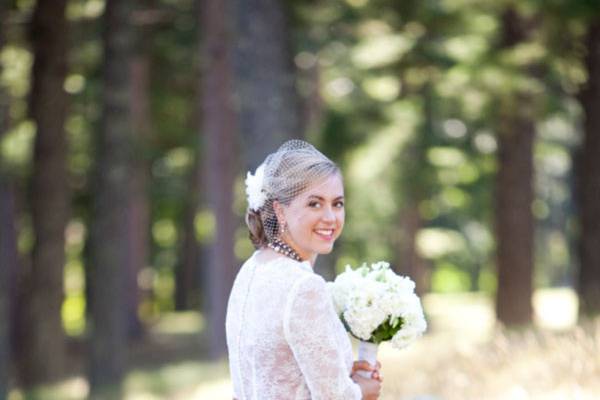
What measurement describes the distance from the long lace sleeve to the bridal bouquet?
0.43 meters

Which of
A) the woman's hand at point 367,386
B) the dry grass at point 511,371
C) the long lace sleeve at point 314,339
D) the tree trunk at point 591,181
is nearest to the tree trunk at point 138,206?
the tree trunk at point 591,181

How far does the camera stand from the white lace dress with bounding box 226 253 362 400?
3.91 m

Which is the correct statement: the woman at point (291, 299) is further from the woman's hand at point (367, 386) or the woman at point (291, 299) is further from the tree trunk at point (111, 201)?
the tree trunk at point (111, 201)

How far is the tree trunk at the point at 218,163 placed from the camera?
23.0 metres

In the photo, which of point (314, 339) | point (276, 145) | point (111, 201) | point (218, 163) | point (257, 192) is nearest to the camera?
point (314, 339)

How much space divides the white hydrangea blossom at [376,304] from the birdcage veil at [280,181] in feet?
1.43

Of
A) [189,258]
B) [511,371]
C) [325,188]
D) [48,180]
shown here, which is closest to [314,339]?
[325,188]

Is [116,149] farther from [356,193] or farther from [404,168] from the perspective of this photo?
[356,193]

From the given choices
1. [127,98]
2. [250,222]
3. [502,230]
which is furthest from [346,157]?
[250,222]

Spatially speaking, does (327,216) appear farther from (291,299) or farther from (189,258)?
(189,258)

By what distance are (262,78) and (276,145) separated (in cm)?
78

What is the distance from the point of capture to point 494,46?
19406 mm

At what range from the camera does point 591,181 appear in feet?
55.1

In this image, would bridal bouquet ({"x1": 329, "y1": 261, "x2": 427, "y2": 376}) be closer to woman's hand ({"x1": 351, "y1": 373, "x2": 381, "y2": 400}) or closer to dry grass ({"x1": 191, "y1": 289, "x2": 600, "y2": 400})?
woman's hand ({"x1": 351, "y1": 373, "x2": 381, "y2": 400})
